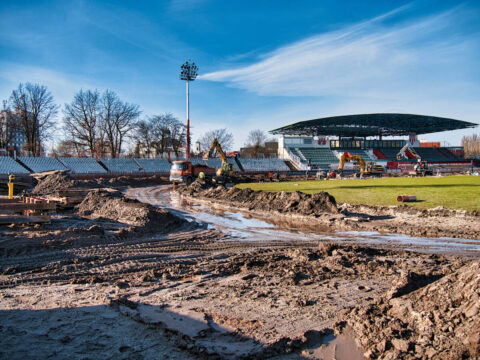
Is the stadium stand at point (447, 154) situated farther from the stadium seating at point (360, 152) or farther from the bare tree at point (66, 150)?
the bare tree at point (66, 150)

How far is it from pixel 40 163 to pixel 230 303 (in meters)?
44.9

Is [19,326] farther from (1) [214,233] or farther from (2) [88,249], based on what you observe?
(1) [214,233]

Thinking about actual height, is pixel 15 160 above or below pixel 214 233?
above

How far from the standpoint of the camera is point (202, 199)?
22906mm

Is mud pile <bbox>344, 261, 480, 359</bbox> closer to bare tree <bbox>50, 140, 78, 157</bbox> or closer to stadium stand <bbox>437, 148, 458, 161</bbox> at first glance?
bare tree <bbox>50, 140, 78, 157</bbox>

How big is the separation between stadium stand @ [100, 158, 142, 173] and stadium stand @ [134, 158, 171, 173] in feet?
3.19

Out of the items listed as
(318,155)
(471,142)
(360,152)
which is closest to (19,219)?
(318,155)

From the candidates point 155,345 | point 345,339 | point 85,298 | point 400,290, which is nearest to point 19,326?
point 85,298

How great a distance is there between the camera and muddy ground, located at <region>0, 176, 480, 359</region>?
3.77 m

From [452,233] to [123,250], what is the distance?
9720mm

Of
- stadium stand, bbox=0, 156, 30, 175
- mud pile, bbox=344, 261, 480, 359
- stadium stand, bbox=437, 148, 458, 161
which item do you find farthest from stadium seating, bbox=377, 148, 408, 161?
mud pile, bbox=344, 261, 480, 359

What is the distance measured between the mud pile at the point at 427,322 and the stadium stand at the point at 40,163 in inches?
1767

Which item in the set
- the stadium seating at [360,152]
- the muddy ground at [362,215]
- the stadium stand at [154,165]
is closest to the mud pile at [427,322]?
the muddy ground at [362,215]

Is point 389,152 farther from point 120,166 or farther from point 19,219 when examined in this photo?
point 19,219
